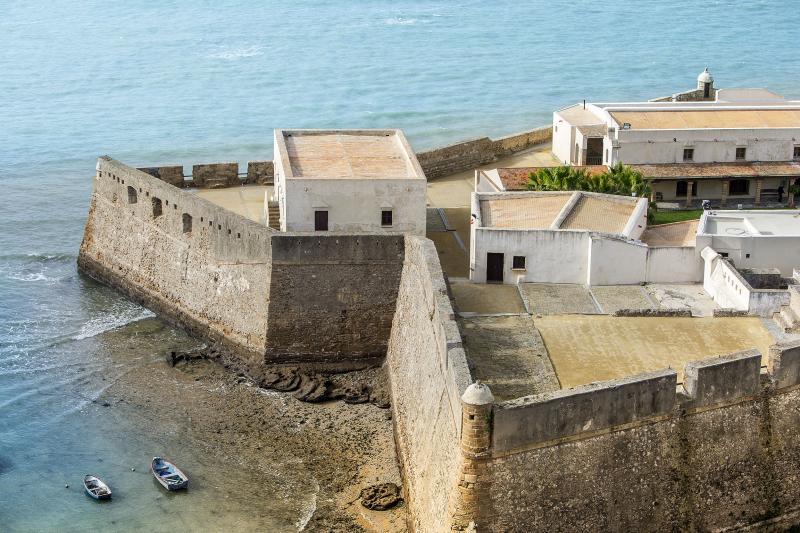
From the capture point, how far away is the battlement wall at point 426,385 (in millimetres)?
26984

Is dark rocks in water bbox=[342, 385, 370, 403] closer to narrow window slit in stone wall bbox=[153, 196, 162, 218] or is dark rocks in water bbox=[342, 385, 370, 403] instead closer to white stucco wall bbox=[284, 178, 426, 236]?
white stucco wall bbox=[284, 178, 426, 236]

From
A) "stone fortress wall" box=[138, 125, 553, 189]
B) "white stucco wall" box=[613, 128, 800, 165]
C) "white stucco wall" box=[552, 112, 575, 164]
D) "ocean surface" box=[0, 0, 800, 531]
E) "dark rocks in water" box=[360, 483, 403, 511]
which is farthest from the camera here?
"white stucco wall" box=[552, 112, 575, 164]

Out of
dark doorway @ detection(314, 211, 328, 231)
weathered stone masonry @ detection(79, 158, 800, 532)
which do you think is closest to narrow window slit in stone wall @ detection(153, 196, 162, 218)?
weathered stone masonry @ detection(79, 158, 800, 532)

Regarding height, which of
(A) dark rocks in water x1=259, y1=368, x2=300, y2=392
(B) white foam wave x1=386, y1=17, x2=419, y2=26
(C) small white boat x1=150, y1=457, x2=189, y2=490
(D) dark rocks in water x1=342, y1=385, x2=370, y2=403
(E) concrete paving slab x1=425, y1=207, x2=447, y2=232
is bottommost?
(C) small white boat x1=150, y1=457, x2=189, y2=490

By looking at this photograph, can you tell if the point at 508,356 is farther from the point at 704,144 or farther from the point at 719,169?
the point at 704,144

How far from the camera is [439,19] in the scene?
107125 mm

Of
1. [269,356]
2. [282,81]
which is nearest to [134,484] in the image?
→ [269,356]

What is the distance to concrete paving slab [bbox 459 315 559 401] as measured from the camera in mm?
29969

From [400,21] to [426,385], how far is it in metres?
77.3

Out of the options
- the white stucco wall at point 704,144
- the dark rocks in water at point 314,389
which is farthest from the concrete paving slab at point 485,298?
the white stucco wall at point 704,144

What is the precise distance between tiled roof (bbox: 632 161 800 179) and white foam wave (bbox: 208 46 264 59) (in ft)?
170

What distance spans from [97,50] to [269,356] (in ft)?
202

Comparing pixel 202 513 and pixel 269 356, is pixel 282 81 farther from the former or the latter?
pixel 202 513

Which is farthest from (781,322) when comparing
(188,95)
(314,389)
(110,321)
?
(188,95)
